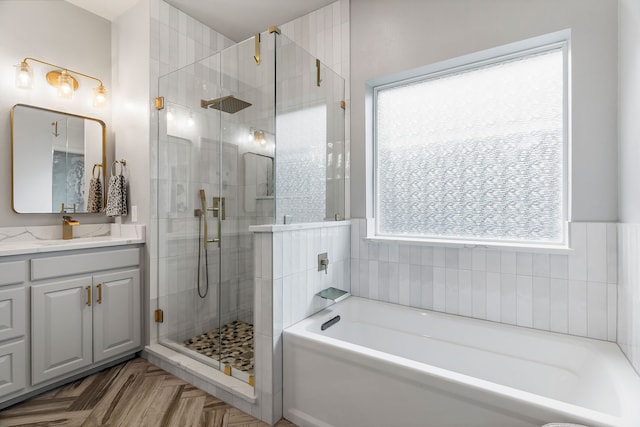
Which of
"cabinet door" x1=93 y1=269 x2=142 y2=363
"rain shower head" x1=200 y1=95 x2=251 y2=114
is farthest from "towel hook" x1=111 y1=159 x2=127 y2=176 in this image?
"rain shower head" x1=200 y1=95 x2=251 y2=114

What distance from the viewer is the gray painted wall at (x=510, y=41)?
1536mm

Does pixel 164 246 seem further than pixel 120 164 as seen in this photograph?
No

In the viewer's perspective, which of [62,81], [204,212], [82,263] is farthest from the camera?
[62,81]

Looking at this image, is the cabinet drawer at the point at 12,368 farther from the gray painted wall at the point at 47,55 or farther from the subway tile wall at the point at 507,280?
the subway tile wall at the point at 507,280

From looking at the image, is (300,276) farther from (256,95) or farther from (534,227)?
(534,227)

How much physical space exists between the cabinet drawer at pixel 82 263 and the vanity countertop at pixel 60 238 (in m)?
0.06

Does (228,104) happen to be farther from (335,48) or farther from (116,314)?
(116,314)

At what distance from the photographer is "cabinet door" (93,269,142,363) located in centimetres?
211

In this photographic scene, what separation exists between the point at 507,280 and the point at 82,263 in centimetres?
266

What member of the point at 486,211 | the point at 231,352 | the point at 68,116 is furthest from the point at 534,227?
the point at 68,116

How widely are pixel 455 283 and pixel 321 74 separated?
1.67 meters

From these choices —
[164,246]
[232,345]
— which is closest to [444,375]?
[232,345]

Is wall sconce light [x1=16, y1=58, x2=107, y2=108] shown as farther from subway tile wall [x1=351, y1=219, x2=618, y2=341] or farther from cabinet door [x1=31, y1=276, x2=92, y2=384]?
subway tile wall [x1=351, y1=219, x2=618, y2=341]

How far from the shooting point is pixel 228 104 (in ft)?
6.56
